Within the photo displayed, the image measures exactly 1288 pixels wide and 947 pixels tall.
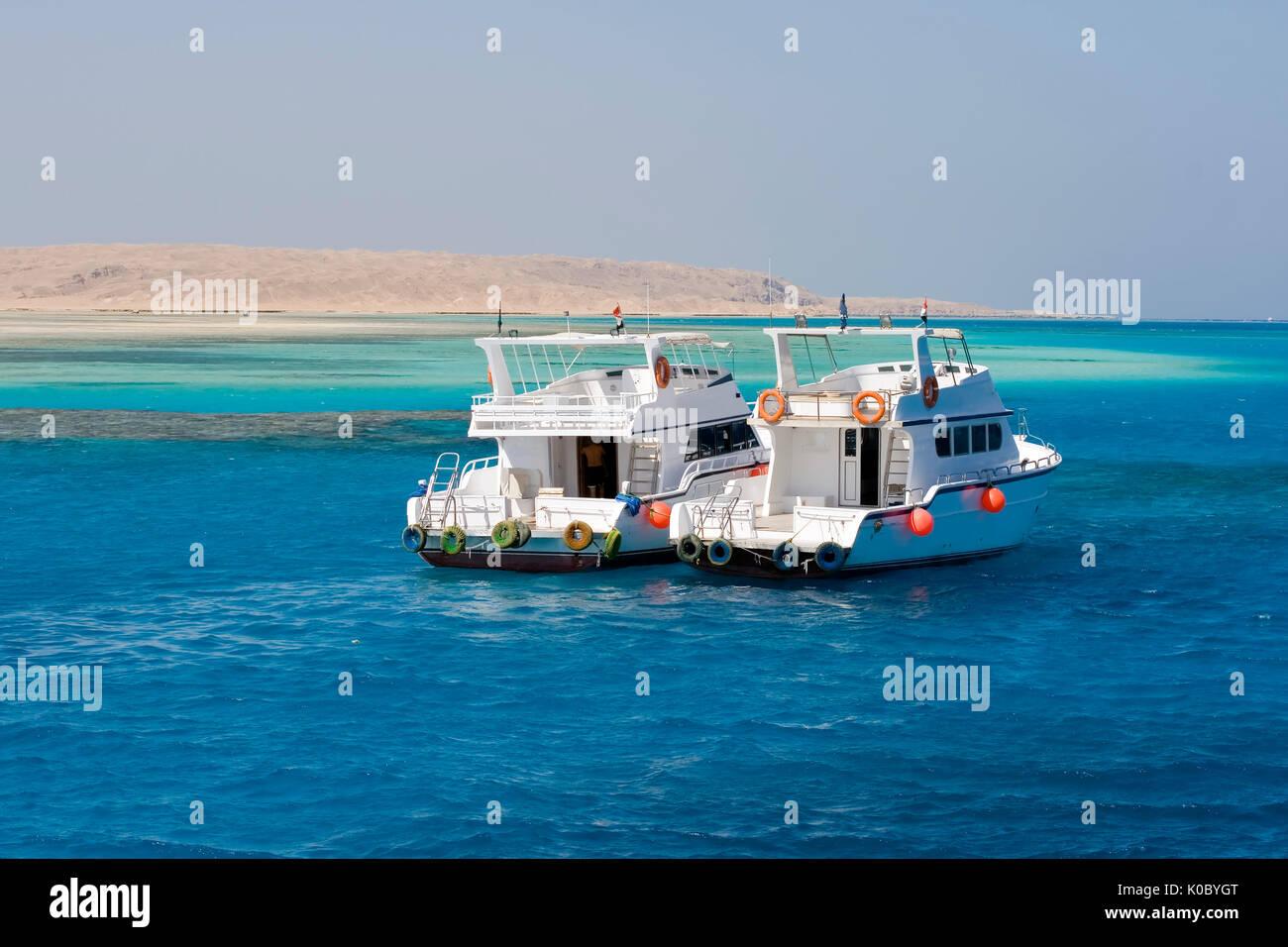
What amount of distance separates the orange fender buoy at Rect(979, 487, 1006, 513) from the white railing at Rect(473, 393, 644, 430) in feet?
25.3

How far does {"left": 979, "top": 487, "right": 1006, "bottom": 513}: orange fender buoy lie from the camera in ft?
96.8

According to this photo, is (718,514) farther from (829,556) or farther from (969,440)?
(969,440)

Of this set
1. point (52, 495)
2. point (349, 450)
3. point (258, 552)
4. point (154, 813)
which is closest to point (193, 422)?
point (349, 450)

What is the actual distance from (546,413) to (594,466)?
2.20m

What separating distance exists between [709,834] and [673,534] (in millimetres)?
13069

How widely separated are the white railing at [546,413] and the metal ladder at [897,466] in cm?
569

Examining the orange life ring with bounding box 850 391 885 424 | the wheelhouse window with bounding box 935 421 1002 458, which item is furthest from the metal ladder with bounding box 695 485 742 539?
the wheelhouse window with bounding box 935 421 1002 458

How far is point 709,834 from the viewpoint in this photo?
52.1 feet

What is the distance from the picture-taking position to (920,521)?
28.2 meters

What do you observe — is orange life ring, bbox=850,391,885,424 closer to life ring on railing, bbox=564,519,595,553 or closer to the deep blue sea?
the deep blue sea

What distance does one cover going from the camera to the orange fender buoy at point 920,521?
28234mm

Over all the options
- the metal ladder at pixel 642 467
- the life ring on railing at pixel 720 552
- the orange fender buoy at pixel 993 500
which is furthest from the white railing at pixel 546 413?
the orange fender buoy at pixel 993 500

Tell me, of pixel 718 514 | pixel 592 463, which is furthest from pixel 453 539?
pixel 718 514
